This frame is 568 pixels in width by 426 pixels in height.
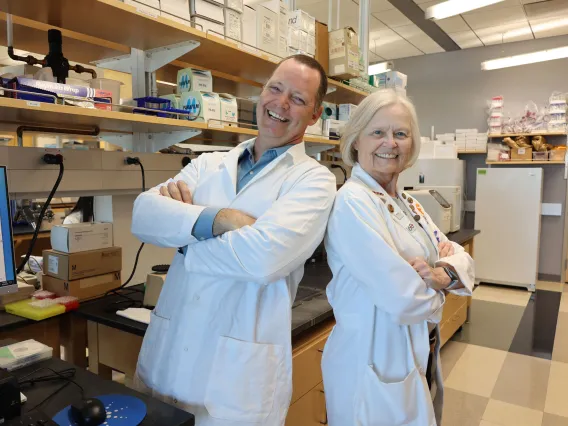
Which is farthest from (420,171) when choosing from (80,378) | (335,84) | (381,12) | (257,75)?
(80,378)

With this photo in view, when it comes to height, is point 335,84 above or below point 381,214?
above

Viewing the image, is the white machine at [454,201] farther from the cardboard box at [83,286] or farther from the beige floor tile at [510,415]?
the cardboard box at [83,286]

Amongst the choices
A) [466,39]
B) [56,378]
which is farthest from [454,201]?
[56,378]

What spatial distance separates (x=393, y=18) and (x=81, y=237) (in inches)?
Result: 186

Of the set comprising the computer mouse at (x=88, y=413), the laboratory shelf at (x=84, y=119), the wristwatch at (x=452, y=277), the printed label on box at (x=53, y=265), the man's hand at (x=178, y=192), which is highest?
the laboratory shelf at (x=84, y=119)

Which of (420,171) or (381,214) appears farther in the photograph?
(420,171)

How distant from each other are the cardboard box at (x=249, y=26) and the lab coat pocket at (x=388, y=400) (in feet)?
5.18

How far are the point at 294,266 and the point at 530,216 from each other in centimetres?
528

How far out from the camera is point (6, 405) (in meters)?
0.87

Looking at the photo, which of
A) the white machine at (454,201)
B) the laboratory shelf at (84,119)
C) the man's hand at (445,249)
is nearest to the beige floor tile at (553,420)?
the man's hand at (445,249)

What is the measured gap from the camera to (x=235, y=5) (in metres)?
2.01

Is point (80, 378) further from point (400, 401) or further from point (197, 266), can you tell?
point (400, 401)

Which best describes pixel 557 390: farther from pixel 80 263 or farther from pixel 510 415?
pixel 80 263

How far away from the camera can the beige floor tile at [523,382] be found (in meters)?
2.79
